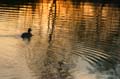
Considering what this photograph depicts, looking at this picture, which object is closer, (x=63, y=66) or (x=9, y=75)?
(x=9, y=75)

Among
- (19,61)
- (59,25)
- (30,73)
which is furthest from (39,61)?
(59,25)

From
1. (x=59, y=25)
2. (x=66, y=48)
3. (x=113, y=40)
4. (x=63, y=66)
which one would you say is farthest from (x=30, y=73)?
(x=59, y=25)

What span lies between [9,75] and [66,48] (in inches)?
281

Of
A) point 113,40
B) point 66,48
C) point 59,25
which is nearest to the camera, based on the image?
point 66,48

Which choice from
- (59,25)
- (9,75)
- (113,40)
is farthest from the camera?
(59,25)

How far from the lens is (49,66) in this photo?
21391 millimetres

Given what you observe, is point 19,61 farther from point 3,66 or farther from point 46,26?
point 46,26

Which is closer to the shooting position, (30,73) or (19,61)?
(30,73)

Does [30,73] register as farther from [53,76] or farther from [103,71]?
[103,71]

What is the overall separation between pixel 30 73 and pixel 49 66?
1.78m

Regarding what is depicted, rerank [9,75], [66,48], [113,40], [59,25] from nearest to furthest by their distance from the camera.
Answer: [9,75] → [66,48] → [113,40] → [59,25]

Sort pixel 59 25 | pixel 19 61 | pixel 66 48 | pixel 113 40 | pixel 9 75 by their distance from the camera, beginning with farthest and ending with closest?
pixel 59 25, pixel 113 40, pixel 66 48, pixel 19 61, pixel 9 75

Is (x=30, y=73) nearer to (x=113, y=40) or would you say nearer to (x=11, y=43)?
(x=11, y=43)

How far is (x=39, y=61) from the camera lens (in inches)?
878
